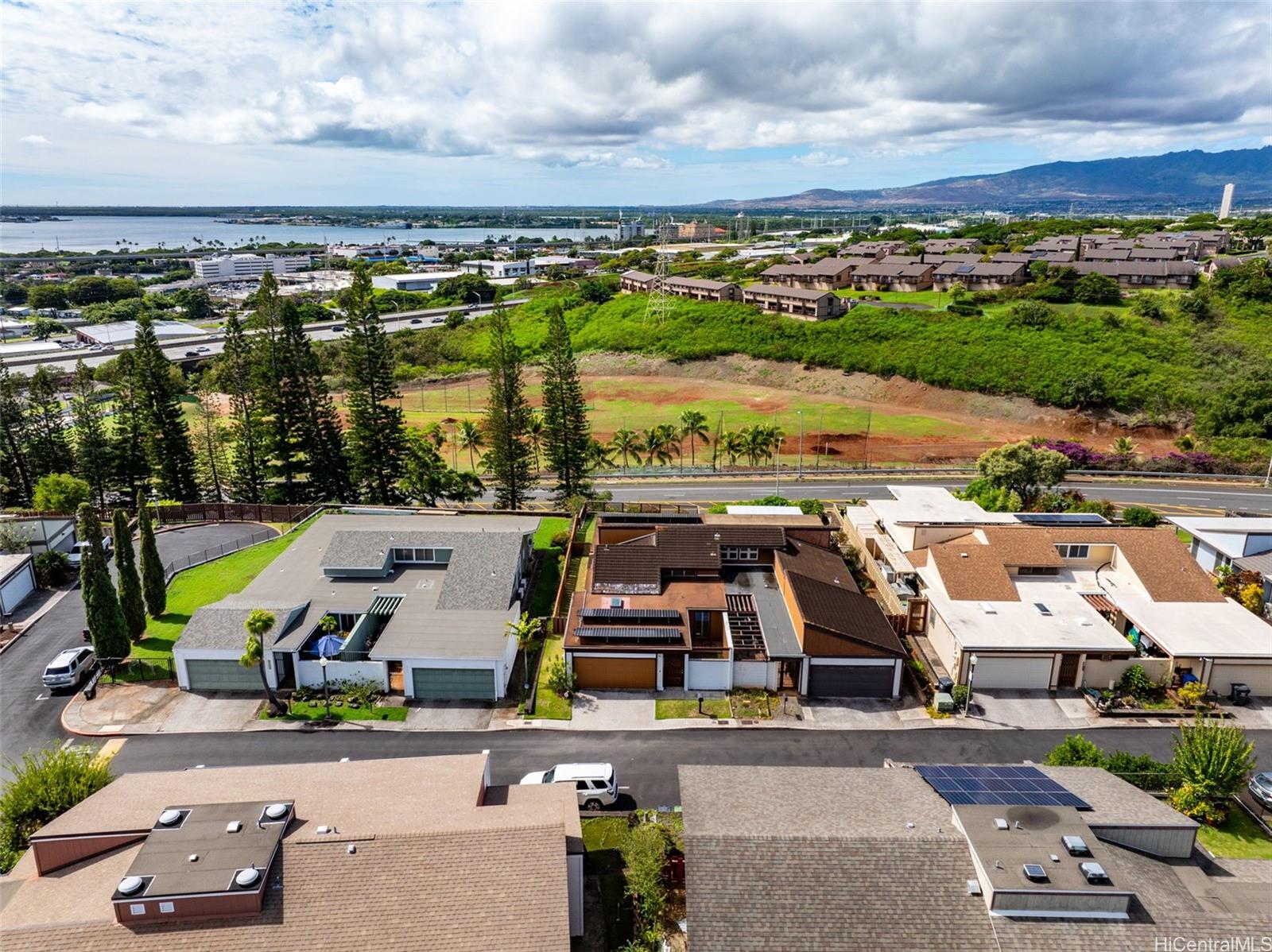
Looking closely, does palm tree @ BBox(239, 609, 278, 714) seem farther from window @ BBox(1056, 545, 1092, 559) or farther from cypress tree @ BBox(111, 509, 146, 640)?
window @ BBox(1056, 545, 1092, 559)

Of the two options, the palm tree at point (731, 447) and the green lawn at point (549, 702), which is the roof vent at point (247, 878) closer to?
the green lawn at point (549, 702)

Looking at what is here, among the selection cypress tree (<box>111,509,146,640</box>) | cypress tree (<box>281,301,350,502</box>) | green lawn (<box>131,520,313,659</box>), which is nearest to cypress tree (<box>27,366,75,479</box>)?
cypress tree (<box>281,301,350,502</box>)

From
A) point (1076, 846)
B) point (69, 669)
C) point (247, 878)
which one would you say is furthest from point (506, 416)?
point (1076, 846)

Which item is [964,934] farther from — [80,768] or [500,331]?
[500,331]

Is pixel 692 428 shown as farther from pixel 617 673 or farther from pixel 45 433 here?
pixel 45 433

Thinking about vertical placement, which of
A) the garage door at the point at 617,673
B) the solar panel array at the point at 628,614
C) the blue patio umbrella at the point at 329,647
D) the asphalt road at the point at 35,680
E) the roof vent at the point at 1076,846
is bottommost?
the asphalt road at the point at 35,680

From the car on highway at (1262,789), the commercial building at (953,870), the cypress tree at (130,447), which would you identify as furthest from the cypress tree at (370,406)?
the car on highway at (1262,789)

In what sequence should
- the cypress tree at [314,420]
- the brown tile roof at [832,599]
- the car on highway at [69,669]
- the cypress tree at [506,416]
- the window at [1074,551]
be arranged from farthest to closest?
the cypress tree at [506,416]
the cypress tree at [314,420]
the window at [1074,551]
the car on highway at [69,669]
the brown tile roof at [832,599]
